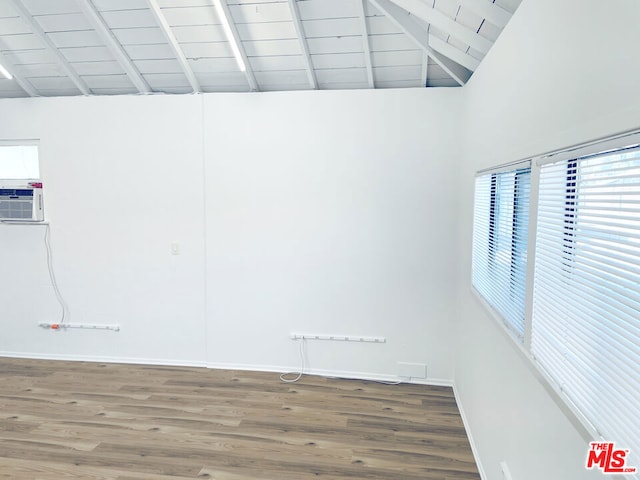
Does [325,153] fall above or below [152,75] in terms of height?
below

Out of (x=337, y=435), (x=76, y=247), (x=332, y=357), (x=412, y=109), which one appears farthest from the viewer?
(x=76, y=247)

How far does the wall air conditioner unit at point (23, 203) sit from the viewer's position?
3801 mm

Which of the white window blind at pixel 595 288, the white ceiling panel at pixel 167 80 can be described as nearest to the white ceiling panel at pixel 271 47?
the white ceiling panel at pixel 167 80

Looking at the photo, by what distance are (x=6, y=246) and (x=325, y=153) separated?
3.40m

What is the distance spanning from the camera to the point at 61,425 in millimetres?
2797

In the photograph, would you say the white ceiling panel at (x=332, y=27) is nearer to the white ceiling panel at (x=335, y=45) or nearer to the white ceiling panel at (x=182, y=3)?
the white ceiling panel at (x=335, y=45)

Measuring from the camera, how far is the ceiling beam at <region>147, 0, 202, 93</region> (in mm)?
2835

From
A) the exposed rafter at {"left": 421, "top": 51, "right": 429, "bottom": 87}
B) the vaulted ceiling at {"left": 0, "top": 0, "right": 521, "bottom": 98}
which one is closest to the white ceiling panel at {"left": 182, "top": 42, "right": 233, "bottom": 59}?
the vaulted ceiling at {"left": 0, "top": 0, "right": 521, "bottom": 98}

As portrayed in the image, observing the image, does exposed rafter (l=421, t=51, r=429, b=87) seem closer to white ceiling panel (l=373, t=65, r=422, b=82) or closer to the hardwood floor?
white ceiling panel (l=373, t=65, r=422, b=82)

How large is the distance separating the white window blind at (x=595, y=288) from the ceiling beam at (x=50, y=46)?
12.4 feet

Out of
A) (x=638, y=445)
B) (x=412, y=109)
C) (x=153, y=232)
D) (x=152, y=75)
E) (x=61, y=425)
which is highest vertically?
(x=152, y=75)

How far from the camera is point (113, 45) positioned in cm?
315

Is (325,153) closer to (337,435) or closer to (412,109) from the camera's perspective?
(412,109)

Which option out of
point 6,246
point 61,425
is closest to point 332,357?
point 61,425
